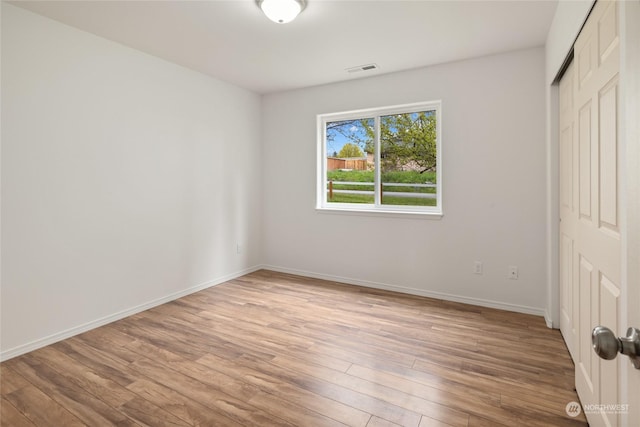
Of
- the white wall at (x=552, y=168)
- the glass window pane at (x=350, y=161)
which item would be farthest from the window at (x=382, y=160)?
the white wall at (x=552, y=168)

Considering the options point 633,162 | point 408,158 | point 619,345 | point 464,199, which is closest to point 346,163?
point 408,158

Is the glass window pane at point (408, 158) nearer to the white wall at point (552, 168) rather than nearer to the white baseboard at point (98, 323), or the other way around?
the white wall at point (552, 168)

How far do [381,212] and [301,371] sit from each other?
7.02 ft

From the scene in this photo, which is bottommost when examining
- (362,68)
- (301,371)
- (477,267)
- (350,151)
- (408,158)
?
(301,371)

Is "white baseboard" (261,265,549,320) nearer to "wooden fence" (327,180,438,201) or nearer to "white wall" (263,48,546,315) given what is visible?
"white wall" (263,48,546,315)

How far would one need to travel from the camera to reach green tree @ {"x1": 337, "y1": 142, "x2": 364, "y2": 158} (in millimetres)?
4160

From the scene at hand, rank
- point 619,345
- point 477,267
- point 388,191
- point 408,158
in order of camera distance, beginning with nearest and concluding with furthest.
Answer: point 619,345 → point 477,267 → point 408,158 → point 388,191

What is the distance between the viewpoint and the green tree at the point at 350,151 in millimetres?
4160

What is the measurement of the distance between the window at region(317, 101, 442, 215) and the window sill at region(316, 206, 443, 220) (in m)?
0.02

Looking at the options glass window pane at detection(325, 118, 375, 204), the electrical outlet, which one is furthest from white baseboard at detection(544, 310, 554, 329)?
glass window pane at detection(325, 118, 375, 204)

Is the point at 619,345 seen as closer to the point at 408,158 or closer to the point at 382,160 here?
the point at 408,158

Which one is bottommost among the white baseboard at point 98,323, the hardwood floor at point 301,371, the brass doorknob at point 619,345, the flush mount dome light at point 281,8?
the hardwood floor at point 301,371

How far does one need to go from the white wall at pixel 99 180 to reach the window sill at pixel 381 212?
52.8 inches

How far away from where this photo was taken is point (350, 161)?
167 inches
